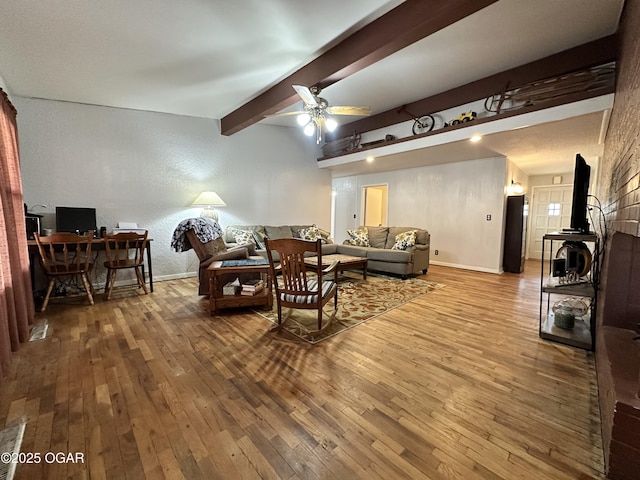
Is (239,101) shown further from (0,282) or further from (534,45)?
(534,45)

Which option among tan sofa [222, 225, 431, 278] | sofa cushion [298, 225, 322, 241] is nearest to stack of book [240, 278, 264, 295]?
tan sofa [222, 225, 431, 278]

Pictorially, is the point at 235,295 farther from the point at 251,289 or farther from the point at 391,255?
the point at 391,255

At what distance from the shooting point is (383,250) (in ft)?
16.5

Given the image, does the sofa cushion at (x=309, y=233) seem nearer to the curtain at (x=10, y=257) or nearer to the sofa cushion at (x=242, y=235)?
the sofa cushion at (x=242, y=235)

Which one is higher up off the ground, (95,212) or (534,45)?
(534,45)

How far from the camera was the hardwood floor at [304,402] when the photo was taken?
126 cm

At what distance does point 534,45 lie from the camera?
3225mm

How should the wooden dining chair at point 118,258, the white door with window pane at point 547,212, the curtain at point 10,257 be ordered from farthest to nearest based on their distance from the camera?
the white door with window pane at point 547,212, the wooden dining chair at point 118,258, the curtain at point 10,257

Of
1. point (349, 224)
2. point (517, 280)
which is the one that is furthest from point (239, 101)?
point (517, 280)

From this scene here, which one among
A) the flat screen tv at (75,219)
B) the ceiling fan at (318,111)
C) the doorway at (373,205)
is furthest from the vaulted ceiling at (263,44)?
the doorway at (373,205)

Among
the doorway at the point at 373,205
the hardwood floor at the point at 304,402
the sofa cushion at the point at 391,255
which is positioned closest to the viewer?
the hardwood floor at the point at 304,402

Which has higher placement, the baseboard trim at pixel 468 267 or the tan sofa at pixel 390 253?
the tan sofa at pixel 390 253

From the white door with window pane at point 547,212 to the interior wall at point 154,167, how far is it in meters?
6.77

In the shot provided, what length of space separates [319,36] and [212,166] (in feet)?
11.1
